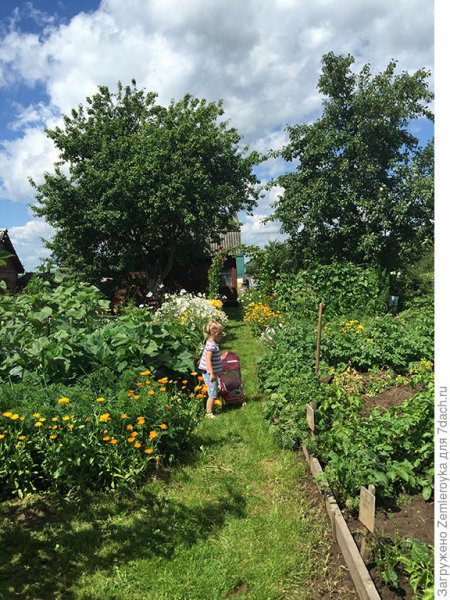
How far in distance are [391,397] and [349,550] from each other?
2951 mm

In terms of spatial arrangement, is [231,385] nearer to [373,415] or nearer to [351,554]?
[373,415]

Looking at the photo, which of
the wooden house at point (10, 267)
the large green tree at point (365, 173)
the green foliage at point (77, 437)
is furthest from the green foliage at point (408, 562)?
the wooden house at point (10, 267)

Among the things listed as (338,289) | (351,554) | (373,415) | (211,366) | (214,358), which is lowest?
(351,554)

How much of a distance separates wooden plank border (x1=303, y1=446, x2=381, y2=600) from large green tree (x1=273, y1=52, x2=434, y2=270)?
434 inches

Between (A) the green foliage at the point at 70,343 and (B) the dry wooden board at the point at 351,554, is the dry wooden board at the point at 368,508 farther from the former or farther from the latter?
(A) the green foliage at the point at 70,343

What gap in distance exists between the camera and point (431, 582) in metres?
2.43

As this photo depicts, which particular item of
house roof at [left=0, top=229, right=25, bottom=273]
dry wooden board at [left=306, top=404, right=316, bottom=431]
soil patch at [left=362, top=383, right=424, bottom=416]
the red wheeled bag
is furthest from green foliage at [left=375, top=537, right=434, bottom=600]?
house roof at [left=0, top=229, right=25, bottom=273]

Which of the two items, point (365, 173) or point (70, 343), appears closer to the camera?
point (70, 343)

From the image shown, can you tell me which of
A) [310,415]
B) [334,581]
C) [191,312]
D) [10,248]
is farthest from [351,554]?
[10,248]

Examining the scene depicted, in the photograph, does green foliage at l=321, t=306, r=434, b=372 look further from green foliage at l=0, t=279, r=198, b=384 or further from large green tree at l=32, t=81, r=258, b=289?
large green tree at l=32, t=81, r=258, b=289

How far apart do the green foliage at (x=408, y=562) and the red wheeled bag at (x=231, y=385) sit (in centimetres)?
370

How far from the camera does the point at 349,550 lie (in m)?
2.92

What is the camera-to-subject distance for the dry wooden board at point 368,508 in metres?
2.99

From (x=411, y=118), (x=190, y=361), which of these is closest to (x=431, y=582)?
(x=190, y=361)
